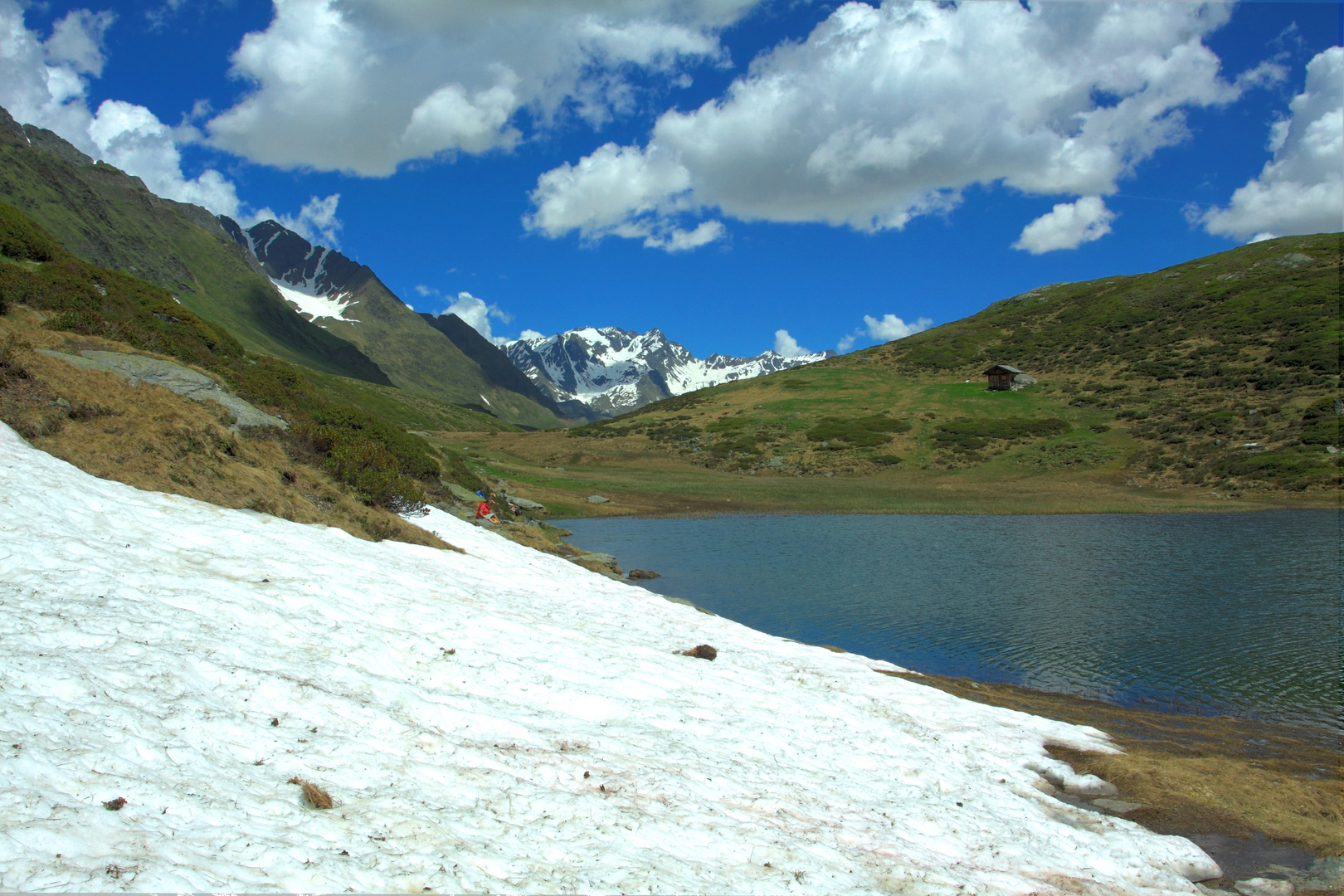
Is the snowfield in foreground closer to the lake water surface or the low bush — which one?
the lake water surface

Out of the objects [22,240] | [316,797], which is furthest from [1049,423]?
[316,797]

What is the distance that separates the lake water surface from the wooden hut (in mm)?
64462

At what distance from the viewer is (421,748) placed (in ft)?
28.3

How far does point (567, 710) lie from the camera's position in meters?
11.2

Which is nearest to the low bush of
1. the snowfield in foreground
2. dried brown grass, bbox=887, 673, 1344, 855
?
dried brown grass, bbox=887, 673, 1344, 855

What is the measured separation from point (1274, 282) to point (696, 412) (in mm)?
94013

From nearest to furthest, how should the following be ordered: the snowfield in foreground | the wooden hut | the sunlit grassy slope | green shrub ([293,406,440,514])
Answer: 1. the snowfield in foreground
2. green shrub ([293,406,440,514])
3. the sunlit grassy slope
4. the wooden hut

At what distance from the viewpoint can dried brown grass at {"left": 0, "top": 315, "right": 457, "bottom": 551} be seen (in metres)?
15.8

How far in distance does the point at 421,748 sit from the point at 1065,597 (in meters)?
27.6

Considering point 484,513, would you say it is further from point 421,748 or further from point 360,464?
point 421,748

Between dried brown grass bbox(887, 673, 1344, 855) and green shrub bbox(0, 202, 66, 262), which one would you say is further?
green shrub bbox(0, 202, 66, 262)

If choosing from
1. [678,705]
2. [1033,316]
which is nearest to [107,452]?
[678,705]

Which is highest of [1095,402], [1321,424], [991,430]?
[1095,402]

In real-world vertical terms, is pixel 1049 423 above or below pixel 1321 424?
above
